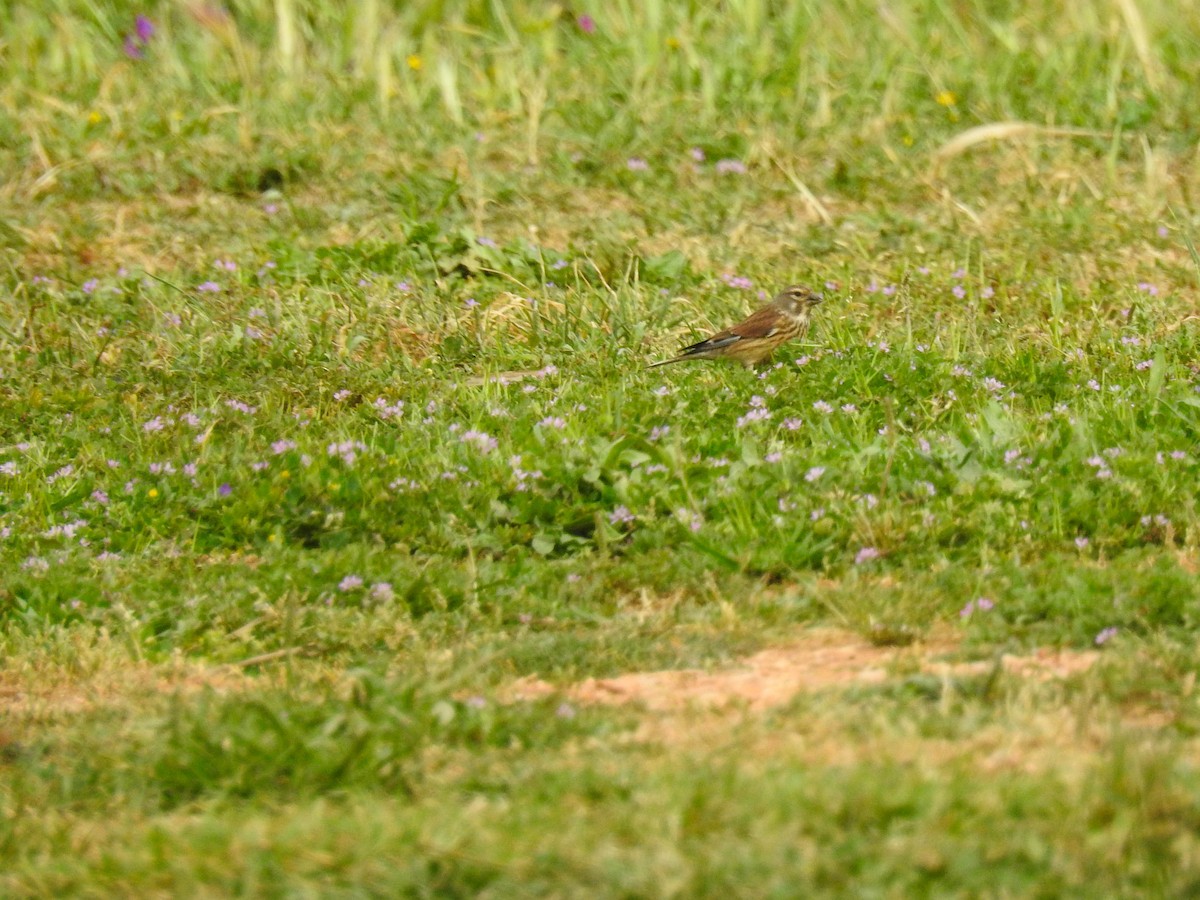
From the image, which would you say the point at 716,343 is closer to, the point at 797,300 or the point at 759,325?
the point at 759,325

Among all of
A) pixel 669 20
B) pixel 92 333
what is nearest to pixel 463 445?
pixel 92 333

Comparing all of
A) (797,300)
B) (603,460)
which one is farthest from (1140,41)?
(603,460)

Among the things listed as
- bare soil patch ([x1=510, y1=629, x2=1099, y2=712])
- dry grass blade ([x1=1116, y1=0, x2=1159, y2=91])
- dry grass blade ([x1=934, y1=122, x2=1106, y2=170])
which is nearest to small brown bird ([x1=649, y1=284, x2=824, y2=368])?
dry grass blade ([x1=934, y1=122, x2=1106, y2=170])

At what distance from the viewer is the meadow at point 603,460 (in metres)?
3.77

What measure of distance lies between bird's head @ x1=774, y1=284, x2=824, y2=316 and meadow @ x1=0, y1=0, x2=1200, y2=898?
0.24 metres

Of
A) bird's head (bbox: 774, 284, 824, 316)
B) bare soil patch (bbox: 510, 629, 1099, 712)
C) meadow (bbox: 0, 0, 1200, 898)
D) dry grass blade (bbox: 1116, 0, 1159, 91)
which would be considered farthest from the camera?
dry grass blade (bbox: 1116, 0, 1159, 91)

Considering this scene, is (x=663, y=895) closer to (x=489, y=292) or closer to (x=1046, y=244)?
(x=489, y=292)

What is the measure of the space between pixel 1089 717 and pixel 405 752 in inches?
64.2

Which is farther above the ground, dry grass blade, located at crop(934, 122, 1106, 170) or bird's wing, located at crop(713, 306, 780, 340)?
dry grass blade, located at crop(934, 122, 1106, 170)

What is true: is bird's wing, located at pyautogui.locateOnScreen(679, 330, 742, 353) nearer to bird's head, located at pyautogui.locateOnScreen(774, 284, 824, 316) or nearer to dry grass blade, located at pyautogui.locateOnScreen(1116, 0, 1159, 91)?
bird's head, located at pyautogui.locateOnScreen(774, 284, 824, 316)

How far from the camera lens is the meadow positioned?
12.4 feet

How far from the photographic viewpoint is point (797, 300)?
311 inches

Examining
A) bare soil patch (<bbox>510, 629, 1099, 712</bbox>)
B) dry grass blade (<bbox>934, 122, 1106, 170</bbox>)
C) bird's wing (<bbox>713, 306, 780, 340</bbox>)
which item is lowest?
bare soil patch (<bbox>510, 629, 1099, 712</bbox>)

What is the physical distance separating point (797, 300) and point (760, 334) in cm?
40
